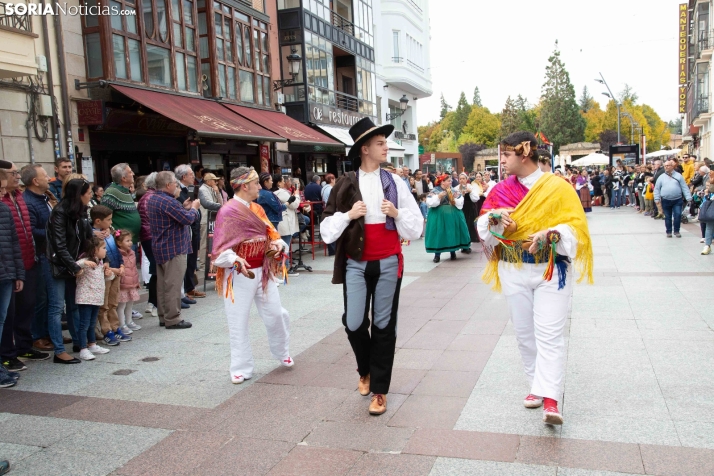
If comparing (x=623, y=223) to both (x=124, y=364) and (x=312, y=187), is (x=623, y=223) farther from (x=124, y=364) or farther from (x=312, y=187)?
(x=124, y=364)

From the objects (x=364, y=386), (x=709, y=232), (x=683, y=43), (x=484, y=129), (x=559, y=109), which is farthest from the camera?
(x=484, y=129)

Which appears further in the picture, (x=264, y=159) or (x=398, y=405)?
(x=264, y=159)

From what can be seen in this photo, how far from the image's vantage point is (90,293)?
577 centimetres

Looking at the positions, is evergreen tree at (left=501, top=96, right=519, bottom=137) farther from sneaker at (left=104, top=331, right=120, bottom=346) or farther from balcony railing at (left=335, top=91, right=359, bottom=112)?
sneaker at (left=104, top=331, right=120, bottom=346)

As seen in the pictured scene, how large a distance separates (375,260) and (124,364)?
2.84 metres

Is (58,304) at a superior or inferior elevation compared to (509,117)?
inferior

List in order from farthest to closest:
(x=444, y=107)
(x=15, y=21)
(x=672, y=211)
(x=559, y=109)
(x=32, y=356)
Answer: (x=444, y=107)
(x=559, y=109)
(x=672, y=211)
(x=15, y=21)
(x=32, y=356)

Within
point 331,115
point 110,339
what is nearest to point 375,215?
point 110,339

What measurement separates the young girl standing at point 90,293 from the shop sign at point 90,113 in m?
6.67

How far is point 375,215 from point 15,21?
9.12 meters

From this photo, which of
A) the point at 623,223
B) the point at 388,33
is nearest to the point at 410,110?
the point at 388,33

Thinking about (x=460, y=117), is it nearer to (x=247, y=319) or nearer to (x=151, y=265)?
(x=151, y=265)

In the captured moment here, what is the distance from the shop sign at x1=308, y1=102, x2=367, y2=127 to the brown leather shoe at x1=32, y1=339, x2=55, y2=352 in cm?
1643

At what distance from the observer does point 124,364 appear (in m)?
5.63
